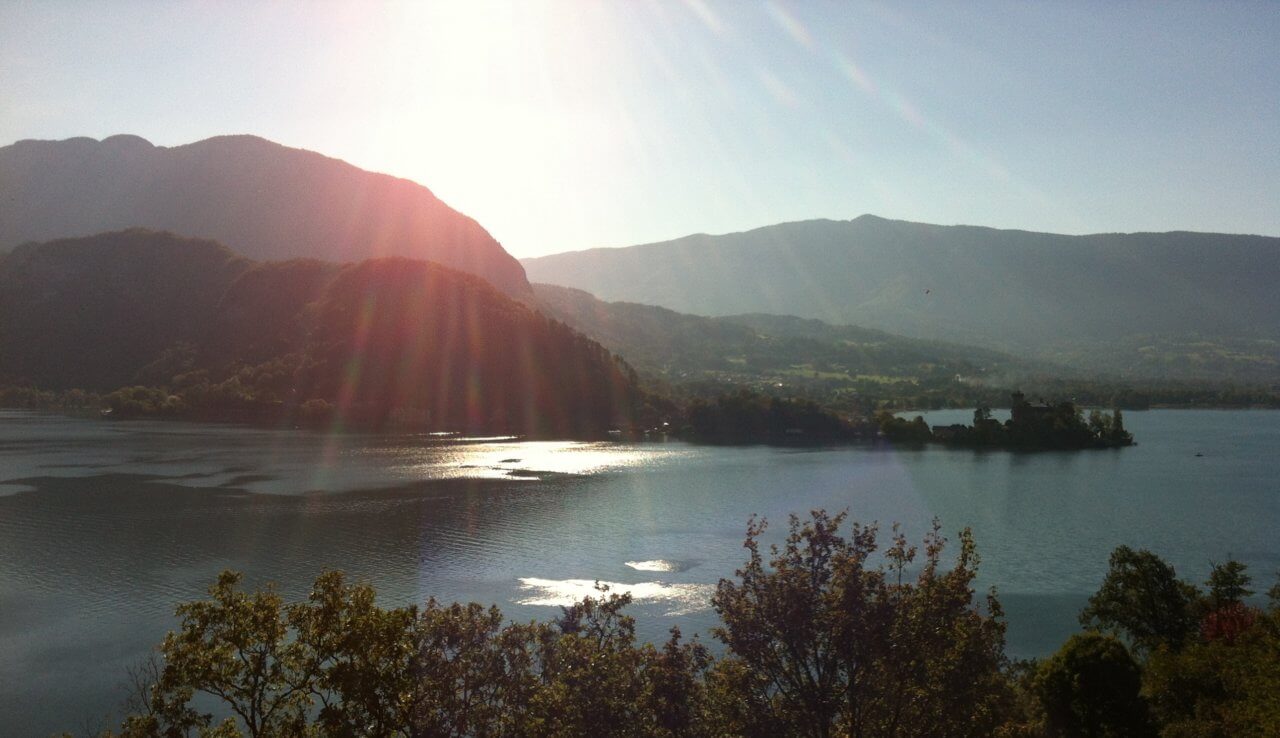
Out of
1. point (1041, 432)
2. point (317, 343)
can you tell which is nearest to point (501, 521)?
point (1041, 432)

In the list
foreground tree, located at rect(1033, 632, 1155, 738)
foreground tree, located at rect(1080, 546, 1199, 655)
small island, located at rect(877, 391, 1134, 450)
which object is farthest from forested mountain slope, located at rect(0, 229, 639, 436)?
foreground tree, located at rect(1033, 632, 1155, 738)

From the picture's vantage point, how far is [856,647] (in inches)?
490

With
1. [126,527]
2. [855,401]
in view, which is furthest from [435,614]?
[855,401]

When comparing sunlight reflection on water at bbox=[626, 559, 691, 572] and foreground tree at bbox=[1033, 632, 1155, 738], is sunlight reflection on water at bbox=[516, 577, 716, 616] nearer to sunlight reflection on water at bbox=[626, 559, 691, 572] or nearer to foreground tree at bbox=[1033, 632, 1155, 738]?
sunlight reflection on water at bbox=[626, 559, 691, 572]

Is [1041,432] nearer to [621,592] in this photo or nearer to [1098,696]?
[621,592]

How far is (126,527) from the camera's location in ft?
172

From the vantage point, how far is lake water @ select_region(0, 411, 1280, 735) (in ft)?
116

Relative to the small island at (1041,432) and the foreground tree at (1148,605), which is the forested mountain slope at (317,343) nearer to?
the small island at (1041,432)

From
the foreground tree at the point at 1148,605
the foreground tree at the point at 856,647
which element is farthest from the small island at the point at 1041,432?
the foreground tree at the point at 856,647

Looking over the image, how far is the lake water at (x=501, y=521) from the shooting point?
116 ft

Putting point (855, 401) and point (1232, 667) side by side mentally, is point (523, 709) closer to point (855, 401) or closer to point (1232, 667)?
point (1232, 667)

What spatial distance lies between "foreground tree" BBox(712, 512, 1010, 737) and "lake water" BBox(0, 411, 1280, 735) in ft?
65.7

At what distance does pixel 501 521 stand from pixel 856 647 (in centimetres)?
4583

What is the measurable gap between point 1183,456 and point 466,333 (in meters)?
115
